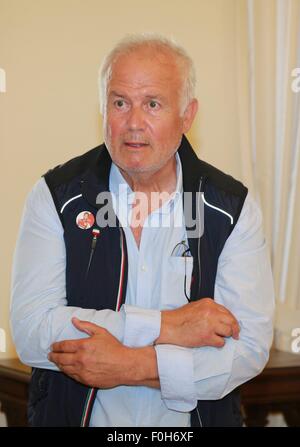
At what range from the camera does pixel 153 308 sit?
1883 millimetres

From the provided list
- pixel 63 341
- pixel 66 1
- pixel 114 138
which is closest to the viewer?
pixel 63 341

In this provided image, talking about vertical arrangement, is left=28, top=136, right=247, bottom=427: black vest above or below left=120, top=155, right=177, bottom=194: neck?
below

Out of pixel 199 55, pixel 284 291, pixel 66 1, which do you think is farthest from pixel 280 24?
pixel 284 291

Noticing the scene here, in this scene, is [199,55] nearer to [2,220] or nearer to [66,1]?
[66,1]

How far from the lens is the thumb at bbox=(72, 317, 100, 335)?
1761 millimetres

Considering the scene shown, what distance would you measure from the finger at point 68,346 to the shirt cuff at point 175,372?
19cm

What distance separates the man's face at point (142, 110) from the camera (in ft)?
6.08

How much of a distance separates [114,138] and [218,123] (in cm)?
128

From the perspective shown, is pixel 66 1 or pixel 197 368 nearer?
pixel 197 368

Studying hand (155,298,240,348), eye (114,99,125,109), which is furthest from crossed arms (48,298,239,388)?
eye (114,99,125,109)

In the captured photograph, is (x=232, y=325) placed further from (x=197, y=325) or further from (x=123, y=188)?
(x=123, y=188)

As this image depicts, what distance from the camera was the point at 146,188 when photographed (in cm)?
200
